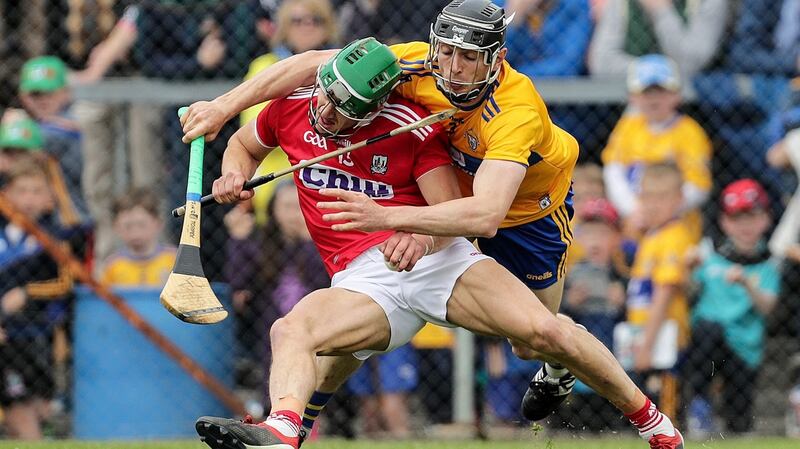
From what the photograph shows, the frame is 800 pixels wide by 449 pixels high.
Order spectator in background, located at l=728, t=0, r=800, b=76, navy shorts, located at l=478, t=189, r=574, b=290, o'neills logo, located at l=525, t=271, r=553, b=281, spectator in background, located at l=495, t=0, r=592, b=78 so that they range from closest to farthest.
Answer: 1. navy shorts, located at l=478, t=189, r=574, b=290
2. o'neills logo, located at l=525, t=271, r=553, b=281
3. spectator in background, located at l=728, t=0, r=800, b=76
4. spectator in background, located at l=495, t=0, r=592, b=78

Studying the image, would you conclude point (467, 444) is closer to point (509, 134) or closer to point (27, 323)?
point (509, 134)

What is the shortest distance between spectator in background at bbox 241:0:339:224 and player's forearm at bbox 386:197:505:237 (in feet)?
12.4

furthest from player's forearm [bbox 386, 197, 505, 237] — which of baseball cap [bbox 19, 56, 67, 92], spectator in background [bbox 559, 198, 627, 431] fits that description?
baseball cap [bbox 19, 56, 67, 92]

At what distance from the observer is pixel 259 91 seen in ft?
19.9

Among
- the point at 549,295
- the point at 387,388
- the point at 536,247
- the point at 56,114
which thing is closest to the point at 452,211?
the point at 536,247

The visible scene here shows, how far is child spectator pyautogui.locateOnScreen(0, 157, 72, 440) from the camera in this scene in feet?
30.2

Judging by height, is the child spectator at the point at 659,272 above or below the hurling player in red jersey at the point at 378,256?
below

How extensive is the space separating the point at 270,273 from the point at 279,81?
3.36m

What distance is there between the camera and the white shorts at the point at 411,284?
596cm

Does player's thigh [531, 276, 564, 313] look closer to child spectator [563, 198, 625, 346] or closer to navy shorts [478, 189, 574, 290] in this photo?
navy shorts [478, 189, 574, 290]

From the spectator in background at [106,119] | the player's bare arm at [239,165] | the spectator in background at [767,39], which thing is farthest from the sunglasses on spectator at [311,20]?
the player's bare arm at [239,165]

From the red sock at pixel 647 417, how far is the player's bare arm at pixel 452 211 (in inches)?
48.3

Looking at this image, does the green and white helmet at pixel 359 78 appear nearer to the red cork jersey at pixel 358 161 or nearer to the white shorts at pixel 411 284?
the red cork jersey at pixel 358 161

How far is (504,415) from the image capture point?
923 cm
